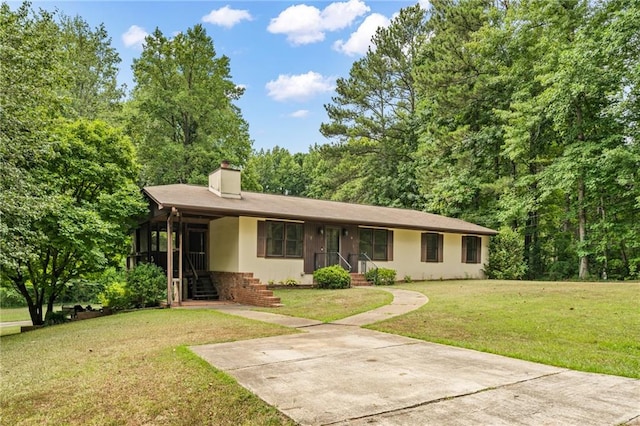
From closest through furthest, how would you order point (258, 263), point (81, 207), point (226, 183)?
point (81, 207), point (258, 263), point (226, 183)

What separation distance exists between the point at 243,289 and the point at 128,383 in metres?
8.60

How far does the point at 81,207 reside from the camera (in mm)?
12547

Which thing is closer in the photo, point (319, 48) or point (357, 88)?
point (319, 48)

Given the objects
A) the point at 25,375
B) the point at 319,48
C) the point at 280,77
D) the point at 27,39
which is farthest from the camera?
the point at 280,77

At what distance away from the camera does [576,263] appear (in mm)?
22781

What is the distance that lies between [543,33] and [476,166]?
7786 millimetres

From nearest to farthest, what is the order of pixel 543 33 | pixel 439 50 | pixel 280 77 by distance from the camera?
pixel 543 33 < pixel 439 50 < pixel 280 77

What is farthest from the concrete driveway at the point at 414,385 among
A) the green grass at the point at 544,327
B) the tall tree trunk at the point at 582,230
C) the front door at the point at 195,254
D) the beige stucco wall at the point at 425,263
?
the tall tree trunk at the point at 582,230

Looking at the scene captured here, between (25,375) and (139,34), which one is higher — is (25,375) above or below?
below

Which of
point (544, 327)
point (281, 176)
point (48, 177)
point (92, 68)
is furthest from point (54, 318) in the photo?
point (281, 176)

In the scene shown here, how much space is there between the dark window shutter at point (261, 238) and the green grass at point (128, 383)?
629 centimetres

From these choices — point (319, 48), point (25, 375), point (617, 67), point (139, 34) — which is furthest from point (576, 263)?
point (139, 34)

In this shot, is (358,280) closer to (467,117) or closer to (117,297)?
(117,297)

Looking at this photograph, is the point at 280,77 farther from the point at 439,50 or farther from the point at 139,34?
the point at 439,50
